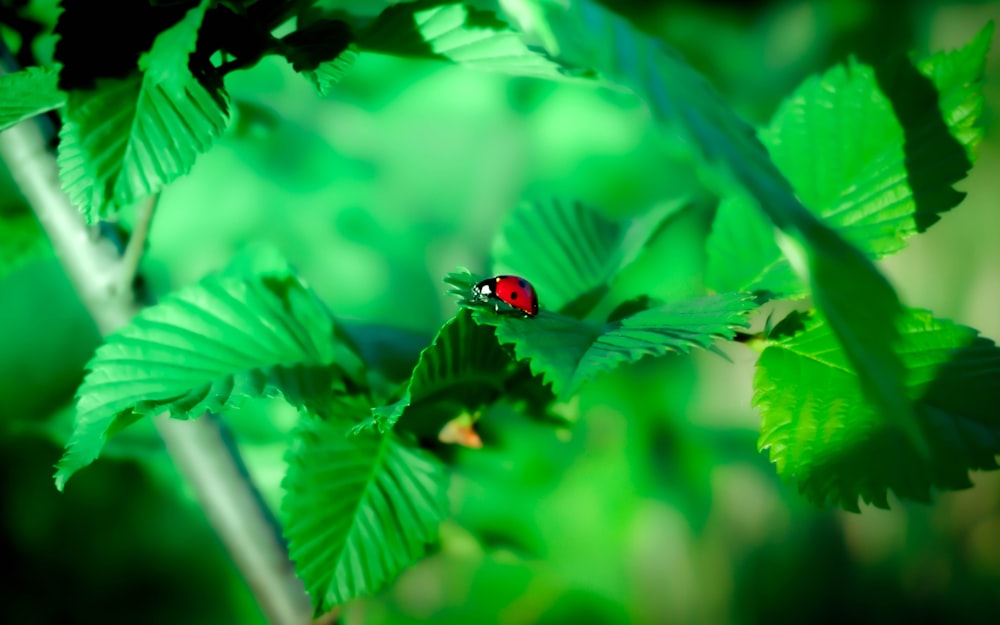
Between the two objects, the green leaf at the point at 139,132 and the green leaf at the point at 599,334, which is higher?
the green leaf at the point at 139,132

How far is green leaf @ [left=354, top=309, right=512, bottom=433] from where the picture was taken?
25cm

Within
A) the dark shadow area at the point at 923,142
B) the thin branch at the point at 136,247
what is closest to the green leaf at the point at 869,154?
the dark shadow area at the point at 923,142

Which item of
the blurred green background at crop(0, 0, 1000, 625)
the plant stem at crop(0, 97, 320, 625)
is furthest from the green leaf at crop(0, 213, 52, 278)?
the blurred green background at crop(0, 0, 1000, 625)

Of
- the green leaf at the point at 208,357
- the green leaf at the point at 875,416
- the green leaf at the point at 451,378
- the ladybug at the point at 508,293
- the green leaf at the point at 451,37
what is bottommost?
the green leaf at the point at 875,416

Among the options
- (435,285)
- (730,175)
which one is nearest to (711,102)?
(730,175)

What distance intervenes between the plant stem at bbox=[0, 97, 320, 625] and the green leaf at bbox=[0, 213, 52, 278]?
0.06 m

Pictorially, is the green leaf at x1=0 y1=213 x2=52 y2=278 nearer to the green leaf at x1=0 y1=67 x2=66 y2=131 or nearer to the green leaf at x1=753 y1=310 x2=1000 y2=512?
the green leaf at x1=0 y1=67 x2=66 y2=131

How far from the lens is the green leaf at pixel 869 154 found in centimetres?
29

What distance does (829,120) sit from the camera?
0.32 metres

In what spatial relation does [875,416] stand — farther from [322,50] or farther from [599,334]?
[322,50]

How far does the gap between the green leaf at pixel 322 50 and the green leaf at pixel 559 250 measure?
0.40ft

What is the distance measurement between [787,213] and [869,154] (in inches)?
6.6

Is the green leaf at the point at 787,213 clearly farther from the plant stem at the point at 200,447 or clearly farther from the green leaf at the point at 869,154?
the plant stem at the point at 200,447

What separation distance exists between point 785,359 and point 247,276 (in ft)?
0.73
